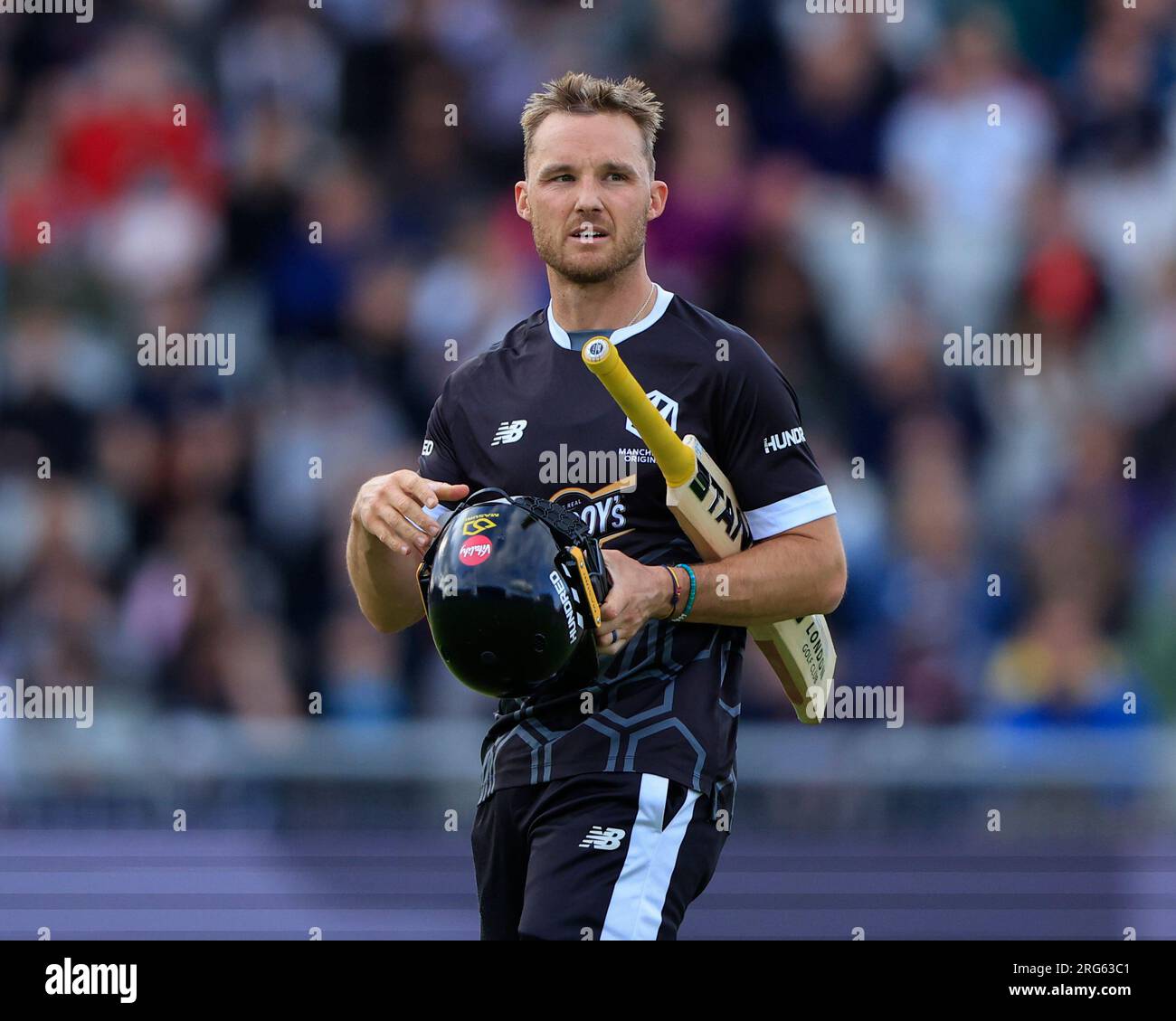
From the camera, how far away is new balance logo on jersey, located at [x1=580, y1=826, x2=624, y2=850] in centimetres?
378

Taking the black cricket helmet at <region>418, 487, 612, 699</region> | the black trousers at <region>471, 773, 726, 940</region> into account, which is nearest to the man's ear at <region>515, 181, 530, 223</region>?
the black cricket helmet at <region>418, 487, 612, 699</region>

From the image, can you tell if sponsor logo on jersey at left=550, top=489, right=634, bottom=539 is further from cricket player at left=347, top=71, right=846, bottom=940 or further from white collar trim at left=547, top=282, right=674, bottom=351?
white collar trim at left=547, top=282, right=674, bottom=351

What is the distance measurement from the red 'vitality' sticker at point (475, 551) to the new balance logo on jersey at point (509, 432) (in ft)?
1.78

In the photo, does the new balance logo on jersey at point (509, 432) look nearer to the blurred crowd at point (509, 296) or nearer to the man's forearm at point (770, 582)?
the man's forearm at point (770, 582)

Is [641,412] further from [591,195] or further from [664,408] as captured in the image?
[591,195]

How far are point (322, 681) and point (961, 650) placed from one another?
2.83 meters

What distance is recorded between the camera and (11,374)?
9117 mm

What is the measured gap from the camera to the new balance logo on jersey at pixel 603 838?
149 inches

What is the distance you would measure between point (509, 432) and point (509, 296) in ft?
16.4

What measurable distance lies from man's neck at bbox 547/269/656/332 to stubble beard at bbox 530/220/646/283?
5cm

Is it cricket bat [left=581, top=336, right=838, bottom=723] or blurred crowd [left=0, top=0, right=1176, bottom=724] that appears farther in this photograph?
blurred crowd [left=0, top=0, right=1176, bottom=724]

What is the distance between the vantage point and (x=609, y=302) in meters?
4.16

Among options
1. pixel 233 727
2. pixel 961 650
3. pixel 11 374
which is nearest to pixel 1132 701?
pixel 961 650

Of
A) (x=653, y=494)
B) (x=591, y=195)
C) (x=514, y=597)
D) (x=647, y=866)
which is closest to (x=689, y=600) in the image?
(x=653, y=494)
